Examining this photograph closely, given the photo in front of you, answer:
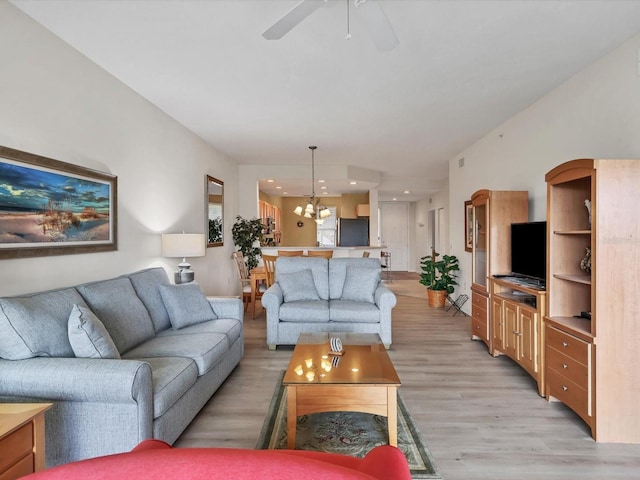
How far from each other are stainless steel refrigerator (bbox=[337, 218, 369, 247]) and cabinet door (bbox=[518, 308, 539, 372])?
6354 millimetres

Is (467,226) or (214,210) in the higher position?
(214,210)

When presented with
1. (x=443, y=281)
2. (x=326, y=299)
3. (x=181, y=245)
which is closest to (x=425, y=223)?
(x=443, y=281)

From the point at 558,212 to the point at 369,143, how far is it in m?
3.10

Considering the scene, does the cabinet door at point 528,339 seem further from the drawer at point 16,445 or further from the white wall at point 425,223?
the white wall at point 425,223

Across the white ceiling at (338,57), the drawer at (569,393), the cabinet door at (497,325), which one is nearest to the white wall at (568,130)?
the white ceiling at (338,57)

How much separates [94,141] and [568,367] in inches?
156

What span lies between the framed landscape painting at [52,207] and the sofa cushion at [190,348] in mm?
901

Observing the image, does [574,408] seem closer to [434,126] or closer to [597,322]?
[597,322]

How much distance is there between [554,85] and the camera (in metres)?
3.30

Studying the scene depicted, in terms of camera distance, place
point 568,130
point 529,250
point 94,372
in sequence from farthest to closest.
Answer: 1. point 529,250
2. point 568,130
3. point 94,372

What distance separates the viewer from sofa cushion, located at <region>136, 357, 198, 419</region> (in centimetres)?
192

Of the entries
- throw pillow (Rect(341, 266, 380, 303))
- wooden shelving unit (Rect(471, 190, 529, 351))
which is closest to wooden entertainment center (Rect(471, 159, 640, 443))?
wooden shelving unit (Rect(471, 190, 529, 351))

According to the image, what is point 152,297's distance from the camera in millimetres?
3029

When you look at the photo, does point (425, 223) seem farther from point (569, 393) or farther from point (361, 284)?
point (569, 393)
